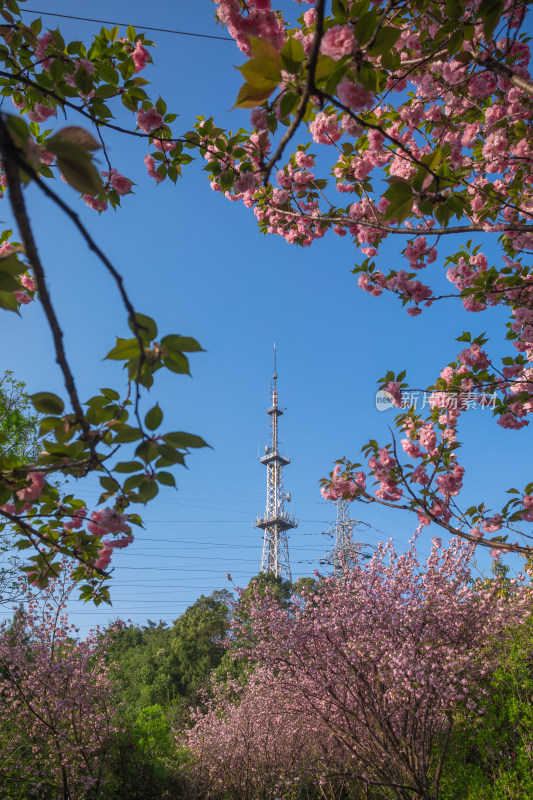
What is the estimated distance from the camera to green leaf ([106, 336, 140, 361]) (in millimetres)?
957

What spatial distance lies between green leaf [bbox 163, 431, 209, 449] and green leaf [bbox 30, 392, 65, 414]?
12.6 inches

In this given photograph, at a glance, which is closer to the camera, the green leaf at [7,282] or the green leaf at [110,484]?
the green leaf at [7,282]

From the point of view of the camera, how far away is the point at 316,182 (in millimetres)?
3160

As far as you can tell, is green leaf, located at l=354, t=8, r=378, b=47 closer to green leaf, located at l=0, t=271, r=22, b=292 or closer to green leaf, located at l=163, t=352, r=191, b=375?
green leaf, located at l=163, t=352, r=191, b=375

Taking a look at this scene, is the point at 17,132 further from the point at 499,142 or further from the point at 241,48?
the point at 499,142

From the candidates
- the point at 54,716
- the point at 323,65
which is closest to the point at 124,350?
the point at 323,65

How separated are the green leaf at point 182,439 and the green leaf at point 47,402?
32 centimetres

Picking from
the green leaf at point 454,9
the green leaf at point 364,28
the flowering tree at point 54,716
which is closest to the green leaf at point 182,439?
the green leaf at point 364,28

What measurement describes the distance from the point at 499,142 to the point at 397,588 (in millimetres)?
4649

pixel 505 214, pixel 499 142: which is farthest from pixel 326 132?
pixel 505 214

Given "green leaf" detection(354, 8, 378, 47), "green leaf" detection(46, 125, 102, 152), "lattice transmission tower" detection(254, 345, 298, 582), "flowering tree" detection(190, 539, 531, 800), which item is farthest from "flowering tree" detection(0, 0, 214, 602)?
"lattice transmission tower" detection(254, 345, 298, 582)

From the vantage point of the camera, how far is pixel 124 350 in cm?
97

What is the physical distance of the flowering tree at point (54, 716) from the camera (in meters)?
5.65

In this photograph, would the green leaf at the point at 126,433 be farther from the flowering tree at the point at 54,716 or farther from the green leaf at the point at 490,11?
the flowering tree at the point at 54,716
